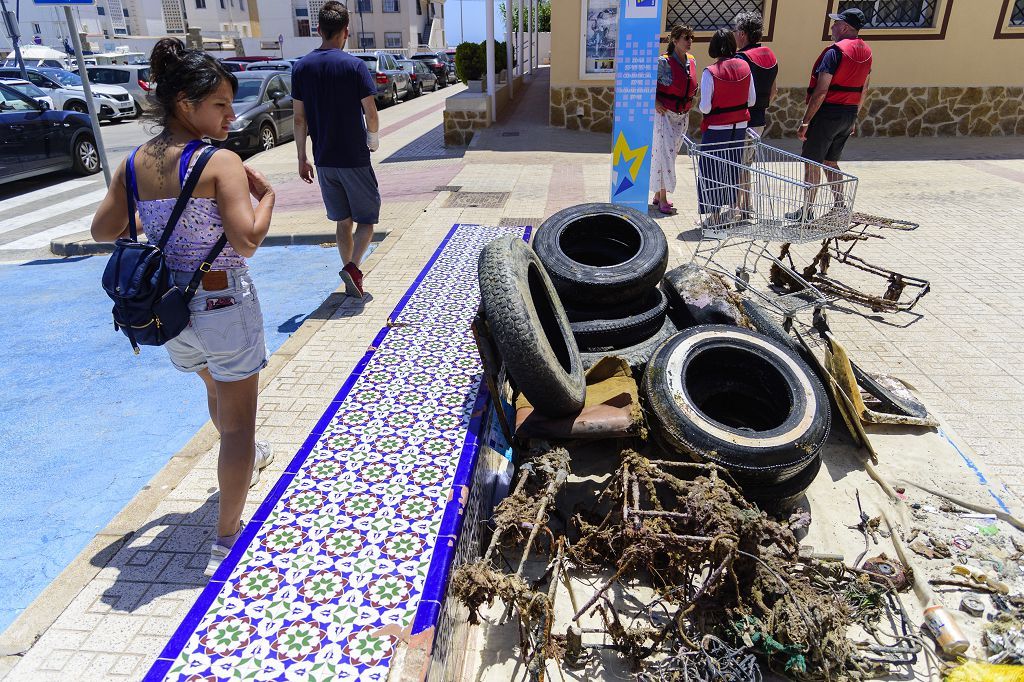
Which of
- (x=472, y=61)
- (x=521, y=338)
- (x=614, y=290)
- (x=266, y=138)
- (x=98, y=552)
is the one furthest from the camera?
(x=472, y=61)

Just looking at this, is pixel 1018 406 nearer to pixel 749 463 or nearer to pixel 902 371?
pixel 902 371

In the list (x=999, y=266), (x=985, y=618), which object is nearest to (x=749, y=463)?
(x=985, y=618)

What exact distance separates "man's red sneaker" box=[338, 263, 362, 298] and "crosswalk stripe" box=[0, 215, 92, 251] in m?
4.83

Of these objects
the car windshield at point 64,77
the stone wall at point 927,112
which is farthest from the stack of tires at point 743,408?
the car windshield at point 64,77

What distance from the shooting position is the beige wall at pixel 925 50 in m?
12.6

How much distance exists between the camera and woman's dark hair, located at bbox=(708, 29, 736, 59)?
7211mm

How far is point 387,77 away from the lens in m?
22.2

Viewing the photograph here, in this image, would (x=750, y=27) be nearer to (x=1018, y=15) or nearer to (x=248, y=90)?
(x=1018, y=15)

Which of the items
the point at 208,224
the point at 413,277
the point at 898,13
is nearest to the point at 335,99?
the point at 413,277

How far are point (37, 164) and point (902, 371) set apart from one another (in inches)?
540

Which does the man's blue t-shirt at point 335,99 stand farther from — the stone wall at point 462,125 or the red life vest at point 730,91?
the stone wall at point 462,125

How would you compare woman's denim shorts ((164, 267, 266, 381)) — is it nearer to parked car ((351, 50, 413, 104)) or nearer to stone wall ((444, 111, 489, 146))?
stone wall ((444, 111, 489, 146))

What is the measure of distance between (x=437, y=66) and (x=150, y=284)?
31032 mm

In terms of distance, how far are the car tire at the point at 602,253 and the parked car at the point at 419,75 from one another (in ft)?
73.3
